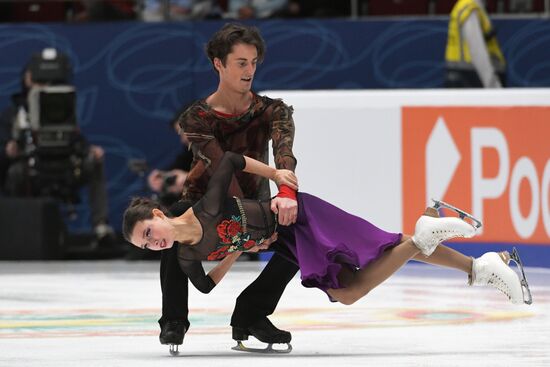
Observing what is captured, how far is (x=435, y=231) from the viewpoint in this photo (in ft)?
17.5

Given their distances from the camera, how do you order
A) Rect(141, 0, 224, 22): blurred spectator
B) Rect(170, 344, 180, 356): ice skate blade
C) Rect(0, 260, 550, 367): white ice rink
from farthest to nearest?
Rect(141, 0, 224, 22): blurred spectator → Rect(170, 344, 180, 356): ice skate blade → Rect(0, 260, 550, 367): white ice rink

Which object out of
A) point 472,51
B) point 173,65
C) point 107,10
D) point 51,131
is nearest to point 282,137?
point 472,51

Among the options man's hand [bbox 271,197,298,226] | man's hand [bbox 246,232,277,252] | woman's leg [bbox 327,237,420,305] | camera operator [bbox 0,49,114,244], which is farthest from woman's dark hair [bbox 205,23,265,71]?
camera operator [bbox 0,49,114,244]

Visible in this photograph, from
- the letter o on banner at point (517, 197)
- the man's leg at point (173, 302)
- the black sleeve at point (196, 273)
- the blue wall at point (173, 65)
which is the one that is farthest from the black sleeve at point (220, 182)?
the blue wall at point (173, 65)

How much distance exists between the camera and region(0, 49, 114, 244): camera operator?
37.3ft

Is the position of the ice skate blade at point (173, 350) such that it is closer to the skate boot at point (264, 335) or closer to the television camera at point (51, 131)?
the skate boot at point (264, 335)

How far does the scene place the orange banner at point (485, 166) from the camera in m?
9.52

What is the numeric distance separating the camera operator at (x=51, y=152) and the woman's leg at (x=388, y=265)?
6.04m

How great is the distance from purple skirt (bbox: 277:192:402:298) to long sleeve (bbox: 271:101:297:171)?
14cm

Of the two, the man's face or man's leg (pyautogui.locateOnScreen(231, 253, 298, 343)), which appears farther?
man's leg (pyautogui.locateOnScreen(231, 253, 298, 343))

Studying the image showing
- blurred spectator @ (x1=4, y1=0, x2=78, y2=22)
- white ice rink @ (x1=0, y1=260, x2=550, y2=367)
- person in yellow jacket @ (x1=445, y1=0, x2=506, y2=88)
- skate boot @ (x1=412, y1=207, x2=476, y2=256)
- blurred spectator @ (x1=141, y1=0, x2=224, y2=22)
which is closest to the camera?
skate boot @ (x1=412, y1=207, x2=476, y2=256)

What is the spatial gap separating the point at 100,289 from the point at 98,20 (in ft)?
12.6

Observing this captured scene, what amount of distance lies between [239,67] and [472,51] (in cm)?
567

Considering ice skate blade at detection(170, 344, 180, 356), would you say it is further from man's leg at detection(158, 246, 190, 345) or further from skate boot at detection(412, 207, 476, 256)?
skate boot at detection(412, 207, 476, 256)
